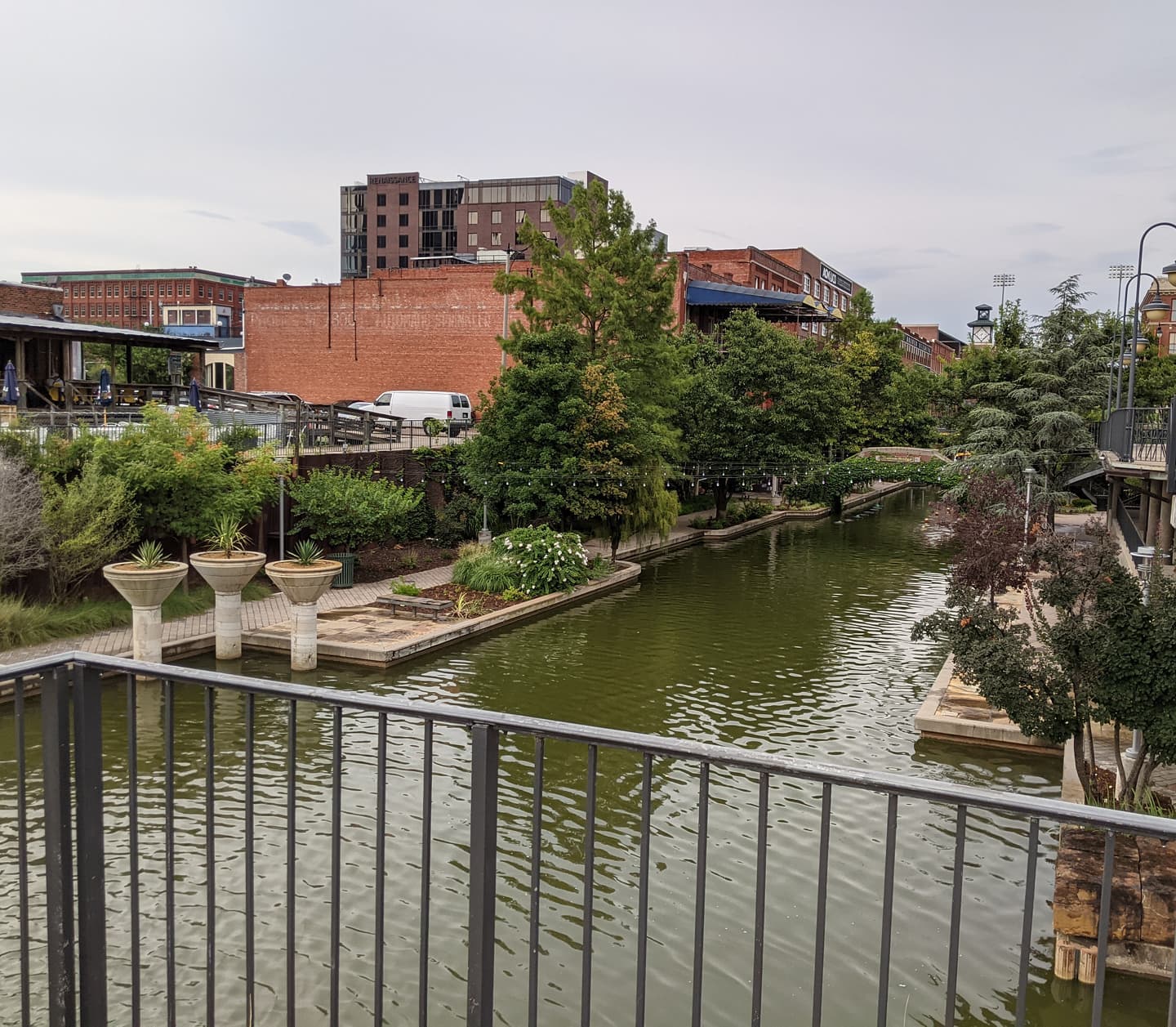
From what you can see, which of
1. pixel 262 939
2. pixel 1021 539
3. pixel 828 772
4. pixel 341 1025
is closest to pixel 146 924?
pixel 262 939

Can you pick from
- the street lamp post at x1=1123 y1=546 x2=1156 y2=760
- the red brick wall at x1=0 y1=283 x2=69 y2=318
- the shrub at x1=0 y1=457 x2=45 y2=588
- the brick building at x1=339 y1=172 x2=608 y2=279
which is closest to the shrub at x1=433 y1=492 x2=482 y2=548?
the shrub at x1=0 y1=457 x2=45 y2=588

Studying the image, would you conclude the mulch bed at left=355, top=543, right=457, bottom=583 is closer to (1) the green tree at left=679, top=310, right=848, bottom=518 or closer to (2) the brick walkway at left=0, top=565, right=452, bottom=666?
(2) the brick walkway at left=0, top=565, right=452, bottom=666

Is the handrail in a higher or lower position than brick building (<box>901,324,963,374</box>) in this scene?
lower

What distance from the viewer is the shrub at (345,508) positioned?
925 inches

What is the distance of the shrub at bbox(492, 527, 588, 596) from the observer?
23172 millimetres

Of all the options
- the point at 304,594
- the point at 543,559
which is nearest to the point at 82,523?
the point at 304,594

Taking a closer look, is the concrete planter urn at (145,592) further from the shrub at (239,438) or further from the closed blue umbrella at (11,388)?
the closed blue umbrella at (11,388)

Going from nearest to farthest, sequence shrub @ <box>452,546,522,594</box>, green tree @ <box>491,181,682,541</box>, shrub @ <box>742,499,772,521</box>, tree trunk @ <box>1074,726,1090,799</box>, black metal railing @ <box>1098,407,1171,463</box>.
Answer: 1. tree trunk @ <box>1074,726,1090,799</box>
2. black metal railing @ <box>1098,407,1171,463</box>
3. shrub @ <box>452,546,522,594</box>
4. green tree @ <box>491,181,682,541</box>
5. shrub @ <box>742,499,772,521</box>

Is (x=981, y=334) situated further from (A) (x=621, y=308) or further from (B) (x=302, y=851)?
(B) (x=302, y=851)

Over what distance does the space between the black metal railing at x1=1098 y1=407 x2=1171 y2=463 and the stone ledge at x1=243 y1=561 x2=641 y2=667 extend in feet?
39.2

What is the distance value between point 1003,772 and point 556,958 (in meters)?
6.94

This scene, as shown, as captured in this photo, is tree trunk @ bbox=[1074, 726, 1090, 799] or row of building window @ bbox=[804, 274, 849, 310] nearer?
tree trunk @ bbox=[1074, 726, 1090, 799]

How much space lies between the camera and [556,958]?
8.27m

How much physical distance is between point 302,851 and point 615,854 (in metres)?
2.90
